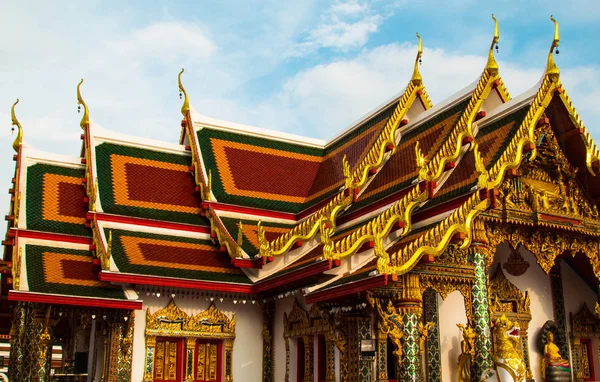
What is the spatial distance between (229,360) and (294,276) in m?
2.59

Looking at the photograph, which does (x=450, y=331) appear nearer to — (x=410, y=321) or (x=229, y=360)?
(x=410, y=321)

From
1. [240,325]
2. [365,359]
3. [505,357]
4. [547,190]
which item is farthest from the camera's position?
[240,325]

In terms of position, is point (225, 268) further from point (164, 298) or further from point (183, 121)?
point (183, 121)

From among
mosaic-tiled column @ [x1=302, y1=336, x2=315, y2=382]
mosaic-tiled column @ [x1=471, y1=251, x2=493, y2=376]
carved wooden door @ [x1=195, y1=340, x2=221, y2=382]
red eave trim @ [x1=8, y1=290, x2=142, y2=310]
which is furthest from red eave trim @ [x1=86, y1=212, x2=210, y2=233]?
mosaic-tiled column @ [x1=471, y1=251, x2=493, y2=376]

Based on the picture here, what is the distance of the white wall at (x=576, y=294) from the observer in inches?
532

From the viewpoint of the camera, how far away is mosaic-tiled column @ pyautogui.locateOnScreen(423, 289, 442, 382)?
11.6m

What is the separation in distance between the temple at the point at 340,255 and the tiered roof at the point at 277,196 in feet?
0.14

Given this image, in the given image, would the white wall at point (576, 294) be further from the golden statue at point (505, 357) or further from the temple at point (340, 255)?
the golden statue at point (505, 357)

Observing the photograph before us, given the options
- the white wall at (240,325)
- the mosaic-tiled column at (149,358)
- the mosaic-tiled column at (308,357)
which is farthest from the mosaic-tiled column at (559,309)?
the mosaic-tiled column at (149,358)

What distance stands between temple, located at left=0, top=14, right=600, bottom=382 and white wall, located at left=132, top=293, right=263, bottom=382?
0.12 ft

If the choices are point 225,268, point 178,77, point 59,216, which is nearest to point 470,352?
point 225,268

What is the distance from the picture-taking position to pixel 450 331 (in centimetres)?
1213

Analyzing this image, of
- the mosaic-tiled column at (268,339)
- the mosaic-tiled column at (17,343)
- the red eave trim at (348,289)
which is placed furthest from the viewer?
the mosaic-tiled column at (268,339)

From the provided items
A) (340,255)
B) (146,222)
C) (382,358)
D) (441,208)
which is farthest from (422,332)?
(146,222)
